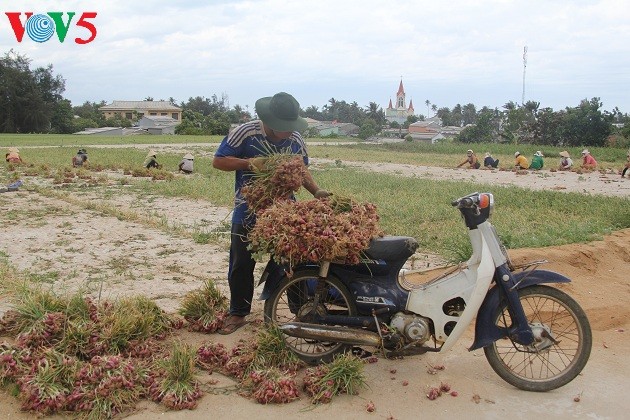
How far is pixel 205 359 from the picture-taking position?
460cm

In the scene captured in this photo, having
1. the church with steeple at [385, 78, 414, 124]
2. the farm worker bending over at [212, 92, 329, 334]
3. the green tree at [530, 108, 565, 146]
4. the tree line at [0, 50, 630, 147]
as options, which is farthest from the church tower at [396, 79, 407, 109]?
the farm worker bending over at [212, 92, 329, 334]

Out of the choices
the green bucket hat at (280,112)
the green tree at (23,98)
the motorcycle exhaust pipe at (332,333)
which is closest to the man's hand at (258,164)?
the green bucket hat at (280,112)

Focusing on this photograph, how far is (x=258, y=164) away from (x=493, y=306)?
2046 mm

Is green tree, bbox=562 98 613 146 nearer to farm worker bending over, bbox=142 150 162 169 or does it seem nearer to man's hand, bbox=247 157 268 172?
farm worker bending over, bbox=142 150 162 169

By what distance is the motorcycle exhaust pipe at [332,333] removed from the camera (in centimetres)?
454

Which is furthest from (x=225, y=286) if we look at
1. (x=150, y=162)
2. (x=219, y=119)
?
(x=219, y=119)

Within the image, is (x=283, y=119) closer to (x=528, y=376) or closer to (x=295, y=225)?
(x=295, y=225)

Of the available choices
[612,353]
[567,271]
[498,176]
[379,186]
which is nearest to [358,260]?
[612,353]

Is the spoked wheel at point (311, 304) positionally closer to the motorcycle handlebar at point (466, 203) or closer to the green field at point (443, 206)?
the green field at point (443, 206)

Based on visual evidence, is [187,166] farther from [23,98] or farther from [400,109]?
[400,109]

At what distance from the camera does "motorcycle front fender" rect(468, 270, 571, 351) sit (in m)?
4.34

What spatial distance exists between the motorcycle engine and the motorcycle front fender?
36 cm

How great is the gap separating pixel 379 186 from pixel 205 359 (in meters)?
12.6

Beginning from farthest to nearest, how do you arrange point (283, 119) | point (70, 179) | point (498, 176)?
1. point (498, 176)
2. point (70, 179)
3. point (283, 119)
